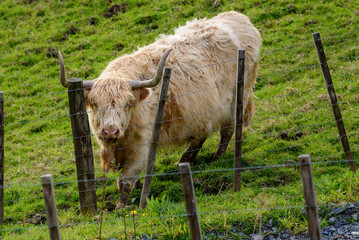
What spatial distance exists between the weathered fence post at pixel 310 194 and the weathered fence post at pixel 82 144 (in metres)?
2.70

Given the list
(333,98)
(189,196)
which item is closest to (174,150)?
(333,98)

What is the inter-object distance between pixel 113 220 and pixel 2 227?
5.33 ft

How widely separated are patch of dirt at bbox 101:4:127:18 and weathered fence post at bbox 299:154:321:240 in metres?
10.1

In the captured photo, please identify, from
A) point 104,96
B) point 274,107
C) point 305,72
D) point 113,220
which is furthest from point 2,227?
point 305,72

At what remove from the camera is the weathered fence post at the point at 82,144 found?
17.6ft

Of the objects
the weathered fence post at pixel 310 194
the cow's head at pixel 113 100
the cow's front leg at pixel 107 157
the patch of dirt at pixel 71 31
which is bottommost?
the weathered fence post at pixel 310 194

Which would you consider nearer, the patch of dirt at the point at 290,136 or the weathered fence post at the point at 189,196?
the weathered fence post at the point at 189,196

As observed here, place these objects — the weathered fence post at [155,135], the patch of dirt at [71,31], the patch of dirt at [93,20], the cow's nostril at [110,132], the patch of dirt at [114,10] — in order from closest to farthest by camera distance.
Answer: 1. the weathered fence post at [155,135]
2. the cow's nostril at [110,132]
3. the patch of dirt at [71,31]
4. the patch of dirt at [93,20]
5. the patch of dirt at [114,10]

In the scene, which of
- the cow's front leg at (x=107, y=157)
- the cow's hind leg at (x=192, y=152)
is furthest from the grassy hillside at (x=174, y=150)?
the cow's front leg at (x=107, y=157)

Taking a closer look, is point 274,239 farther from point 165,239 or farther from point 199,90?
point 199,90

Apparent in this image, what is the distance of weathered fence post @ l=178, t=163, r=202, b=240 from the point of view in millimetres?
3447

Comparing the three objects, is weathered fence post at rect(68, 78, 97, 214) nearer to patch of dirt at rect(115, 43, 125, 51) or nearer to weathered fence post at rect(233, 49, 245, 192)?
weathered fence post at rect(233, 49, 245, 192)

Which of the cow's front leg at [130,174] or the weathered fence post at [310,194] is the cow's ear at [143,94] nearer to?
the cow's front leg at [130,174]

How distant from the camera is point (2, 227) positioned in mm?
5754
